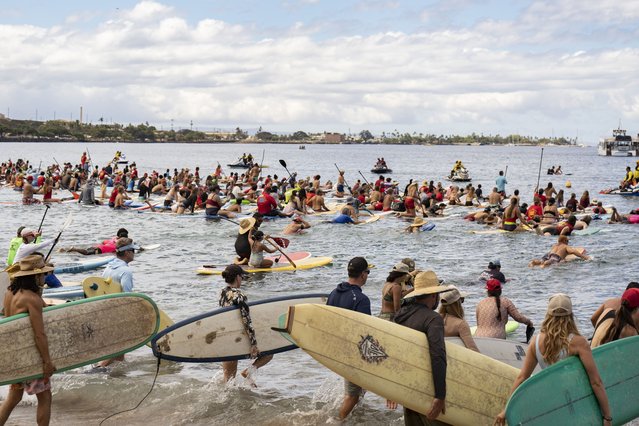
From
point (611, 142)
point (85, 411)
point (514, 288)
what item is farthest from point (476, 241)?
point (611, 142)

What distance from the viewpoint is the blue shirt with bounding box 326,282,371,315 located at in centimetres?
673

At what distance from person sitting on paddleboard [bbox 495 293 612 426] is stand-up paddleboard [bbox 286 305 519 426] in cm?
91

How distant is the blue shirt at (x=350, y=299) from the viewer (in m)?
6.73

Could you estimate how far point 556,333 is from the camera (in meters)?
5.36

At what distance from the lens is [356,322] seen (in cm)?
635

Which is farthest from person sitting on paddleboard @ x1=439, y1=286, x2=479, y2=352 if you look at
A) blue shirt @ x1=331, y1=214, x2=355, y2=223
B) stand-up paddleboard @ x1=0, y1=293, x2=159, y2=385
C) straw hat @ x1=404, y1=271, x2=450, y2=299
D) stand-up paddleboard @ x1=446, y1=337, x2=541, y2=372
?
blue shirt @ x1=331, y1=214, x2=355, y2=223

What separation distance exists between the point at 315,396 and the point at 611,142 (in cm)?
13926

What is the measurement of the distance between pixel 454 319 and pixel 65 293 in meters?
7.28

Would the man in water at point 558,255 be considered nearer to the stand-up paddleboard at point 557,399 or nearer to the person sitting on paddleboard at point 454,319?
the person sitting on paddleboard at point 454,319

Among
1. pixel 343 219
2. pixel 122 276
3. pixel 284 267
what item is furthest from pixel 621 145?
pixel 122 276

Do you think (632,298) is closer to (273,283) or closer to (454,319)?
(454,319)

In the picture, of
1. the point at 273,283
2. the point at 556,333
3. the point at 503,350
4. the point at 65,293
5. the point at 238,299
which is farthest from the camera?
the point at 273,283

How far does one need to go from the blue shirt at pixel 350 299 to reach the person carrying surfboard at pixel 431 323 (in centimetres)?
68

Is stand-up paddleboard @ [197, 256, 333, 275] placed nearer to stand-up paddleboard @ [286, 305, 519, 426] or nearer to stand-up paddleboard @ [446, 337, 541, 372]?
stand-up paddleboard @ [446, 337, 541, 372]
